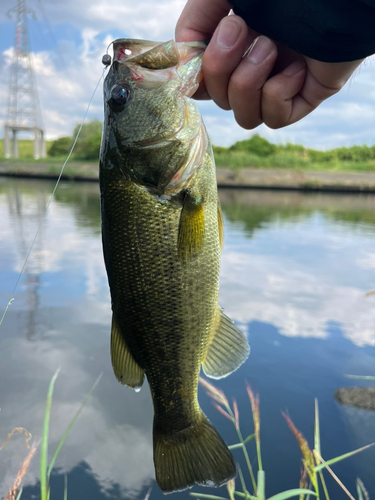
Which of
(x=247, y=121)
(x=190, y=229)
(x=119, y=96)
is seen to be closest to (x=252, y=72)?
(x=247, y=121)

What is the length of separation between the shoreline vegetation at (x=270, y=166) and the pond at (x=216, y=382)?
16.1 metres

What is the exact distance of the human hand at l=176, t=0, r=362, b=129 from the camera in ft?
5.03

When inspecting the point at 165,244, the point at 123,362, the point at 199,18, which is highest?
the point at 199,18

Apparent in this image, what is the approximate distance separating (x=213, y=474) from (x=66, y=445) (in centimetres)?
286

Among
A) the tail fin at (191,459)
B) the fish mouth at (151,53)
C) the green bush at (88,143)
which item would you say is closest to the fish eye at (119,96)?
the fish mouth at (151,53)

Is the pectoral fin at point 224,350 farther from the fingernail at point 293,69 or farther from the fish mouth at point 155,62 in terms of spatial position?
the fingernail at point 293,69

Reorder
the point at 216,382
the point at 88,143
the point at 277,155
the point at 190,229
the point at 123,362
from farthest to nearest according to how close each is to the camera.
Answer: the point at 88,143, the point at 277,155, the point at 216,382, the point at 123,362, the point at 190,229

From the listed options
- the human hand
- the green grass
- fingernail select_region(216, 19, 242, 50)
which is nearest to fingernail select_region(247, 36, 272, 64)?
the human hand

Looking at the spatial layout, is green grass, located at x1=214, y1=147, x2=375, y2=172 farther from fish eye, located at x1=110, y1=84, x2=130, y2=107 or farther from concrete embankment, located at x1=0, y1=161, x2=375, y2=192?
fish eye, located at x1=110, y1=84, x2=130, y2=107

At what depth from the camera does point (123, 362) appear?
150cm

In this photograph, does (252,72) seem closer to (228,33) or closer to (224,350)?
(228,33)

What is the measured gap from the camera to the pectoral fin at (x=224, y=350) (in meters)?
1.57

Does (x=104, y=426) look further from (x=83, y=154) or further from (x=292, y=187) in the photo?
(x=83, y=154)

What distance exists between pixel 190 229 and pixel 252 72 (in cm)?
75
